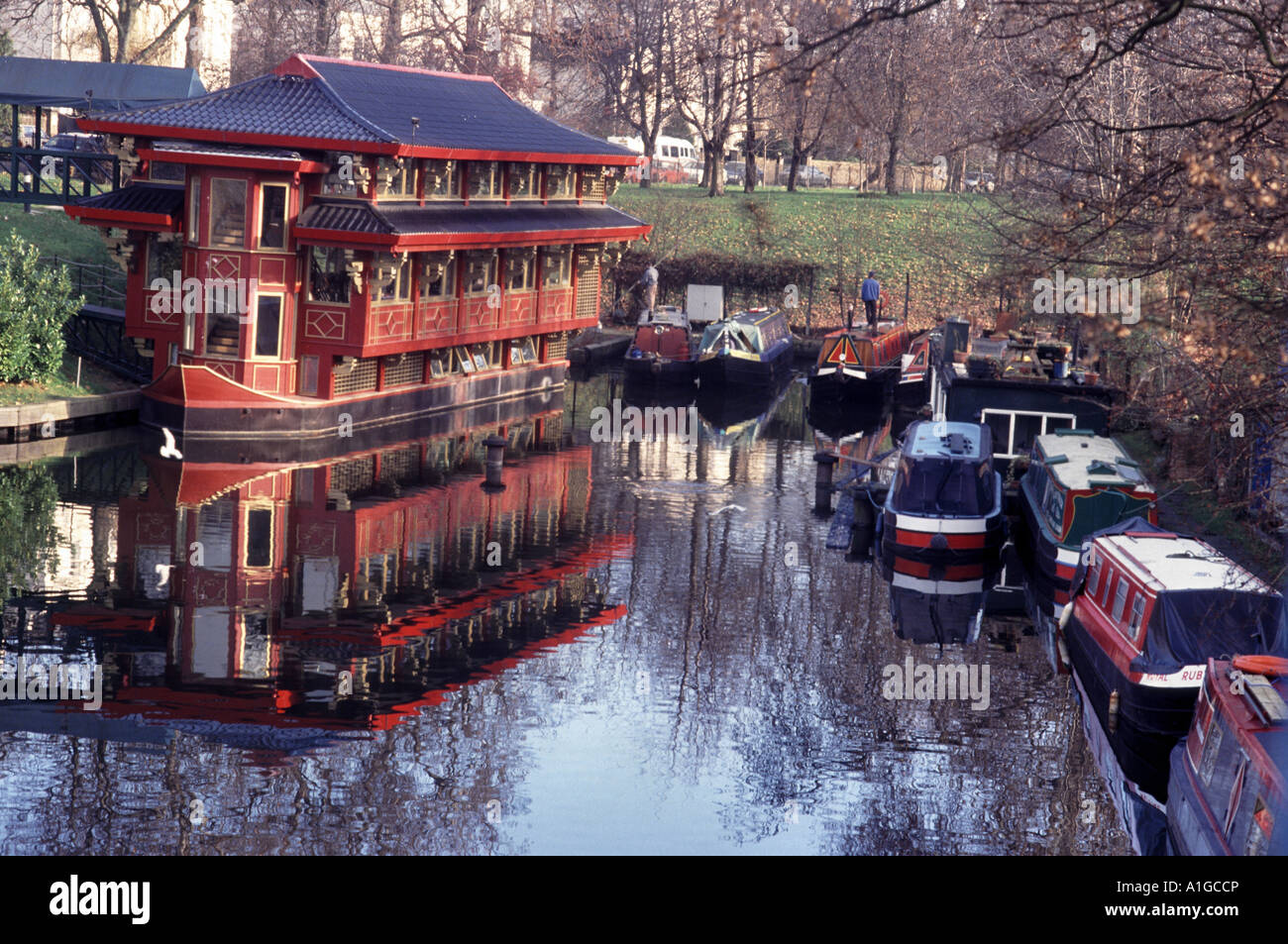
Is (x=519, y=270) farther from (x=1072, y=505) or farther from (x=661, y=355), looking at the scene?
(x=1072, y=505)

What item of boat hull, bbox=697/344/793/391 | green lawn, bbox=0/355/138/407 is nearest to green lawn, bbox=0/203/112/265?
green lawn, bbox=0/355/138/407

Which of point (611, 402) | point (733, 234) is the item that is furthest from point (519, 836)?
point (733, 234)

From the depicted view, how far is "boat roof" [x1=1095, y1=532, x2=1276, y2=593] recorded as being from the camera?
738 inches

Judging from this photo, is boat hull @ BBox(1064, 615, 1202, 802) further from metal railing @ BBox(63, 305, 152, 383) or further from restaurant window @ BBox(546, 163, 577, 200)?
restaurant window @ BBox(546, 163, 577, 200)

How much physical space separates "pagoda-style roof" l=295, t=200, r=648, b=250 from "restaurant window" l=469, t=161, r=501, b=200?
0.32 metres

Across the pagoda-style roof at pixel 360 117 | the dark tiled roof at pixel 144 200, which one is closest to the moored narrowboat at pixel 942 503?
the pagoda-style roof at pixel 360 117

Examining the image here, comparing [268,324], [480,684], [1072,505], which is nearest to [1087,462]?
[1072,505]

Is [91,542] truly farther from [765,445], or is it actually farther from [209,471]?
[765,445]

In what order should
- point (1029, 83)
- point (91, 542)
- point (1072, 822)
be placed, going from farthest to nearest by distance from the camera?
point (1029, 83) → point (91, 542) → point (1072, 822)

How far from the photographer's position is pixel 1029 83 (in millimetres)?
44844

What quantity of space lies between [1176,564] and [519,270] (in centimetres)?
2893

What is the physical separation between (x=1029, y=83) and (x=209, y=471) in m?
26.6

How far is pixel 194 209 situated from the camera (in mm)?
35625

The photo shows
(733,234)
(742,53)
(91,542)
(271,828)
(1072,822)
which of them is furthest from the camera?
Answer: (733,234)
